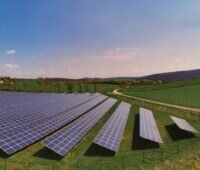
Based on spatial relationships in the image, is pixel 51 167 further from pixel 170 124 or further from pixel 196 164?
pixel 170 124

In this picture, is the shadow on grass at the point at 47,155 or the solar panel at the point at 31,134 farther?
the shadow on grass at the point at 47,155

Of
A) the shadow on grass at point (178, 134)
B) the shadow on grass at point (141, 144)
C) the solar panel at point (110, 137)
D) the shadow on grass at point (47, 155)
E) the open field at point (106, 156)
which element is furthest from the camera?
the shadow on grass at point (178, 134)

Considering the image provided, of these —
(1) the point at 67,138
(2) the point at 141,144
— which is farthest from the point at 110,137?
(1) the point at 67,138

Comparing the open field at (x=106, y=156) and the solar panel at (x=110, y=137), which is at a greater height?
the solar panel at (x=110, y=137)

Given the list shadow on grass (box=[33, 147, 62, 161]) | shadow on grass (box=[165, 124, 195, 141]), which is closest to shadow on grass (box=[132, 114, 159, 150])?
shadow on grass (box=[165, 124, 195, 141])

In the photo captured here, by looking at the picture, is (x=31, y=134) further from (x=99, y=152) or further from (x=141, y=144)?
(x=141, y=144)

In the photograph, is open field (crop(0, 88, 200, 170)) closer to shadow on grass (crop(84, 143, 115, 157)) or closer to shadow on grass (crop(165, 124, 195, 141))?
shadow on grass (crop(84, 143, 115, 157))

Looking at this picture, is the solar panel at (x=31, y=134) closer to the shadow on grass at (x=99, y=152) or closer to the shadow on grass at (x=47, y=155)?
the shadow on grass at (x=47, y=155)

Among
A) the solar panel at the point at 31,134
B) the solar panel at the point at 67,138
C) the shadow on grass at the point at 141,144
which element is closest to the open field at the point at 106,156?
the shadow on grass at the point at 141,144

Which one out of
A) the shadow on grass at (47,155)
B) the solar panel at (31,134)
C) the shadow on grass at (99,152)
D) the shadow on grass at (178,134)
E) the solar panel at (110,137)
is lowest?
the shadow on grass at (178,134)

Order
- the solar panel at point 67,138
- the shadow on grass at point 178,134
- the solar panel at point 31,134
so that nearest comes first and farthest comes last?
the solar panel at point 31,134
the solar panel at point 67,138
the shadow on grass at point 178,134

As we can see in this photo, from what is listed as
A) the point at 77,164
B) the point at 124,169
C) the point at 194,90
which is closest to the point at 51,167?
the point at 77,164

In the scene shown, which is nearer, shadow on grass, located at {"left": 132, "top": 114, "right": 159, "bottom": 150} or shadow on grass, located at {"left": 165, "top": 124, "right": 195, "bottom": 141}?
shadow on grass, located at {"left": 132, "top": 114, "right": 159, "bottom": 150}
